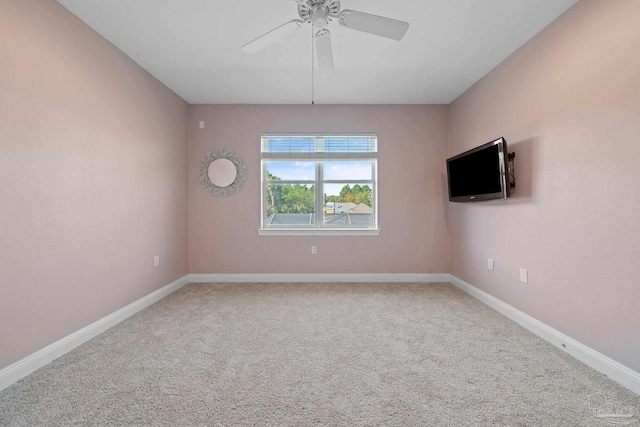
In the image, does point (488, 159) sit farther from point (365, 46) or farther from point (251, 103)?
point (251, 103)

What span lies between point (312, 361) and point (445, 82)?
128 inches

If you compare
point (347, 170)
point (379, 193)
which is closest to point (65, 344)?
point (347, 170)

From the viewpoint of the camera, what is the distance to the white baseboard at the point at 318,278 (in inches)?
153

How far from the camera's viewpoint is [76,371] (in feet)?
5.87

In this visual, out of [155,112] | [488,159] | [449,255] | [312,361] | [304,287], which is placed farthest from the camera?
[449,255]

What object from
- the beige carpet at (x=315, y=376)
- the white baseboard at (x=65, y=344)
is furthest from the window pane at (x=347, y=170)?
the white baseboard at (x=65, y=344)

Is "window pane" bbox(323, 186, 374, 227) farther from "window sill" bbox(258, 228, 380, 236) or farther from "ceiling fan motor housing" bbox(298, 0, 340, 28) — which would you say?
"ceiling fan motor housing" bbox(298, 0, 340, 28)

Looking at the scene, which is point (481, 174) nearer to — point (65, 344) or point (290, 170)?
point (290, 170)

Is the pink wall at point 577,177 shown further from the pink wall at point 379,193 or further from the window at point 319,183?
the window at point 319,183

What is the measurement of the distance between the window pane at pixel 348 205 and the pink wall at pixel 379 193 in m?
0.20

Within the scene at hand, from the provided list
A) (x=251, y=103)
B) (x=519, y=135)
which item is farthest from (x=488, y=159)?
(x=251, y=103)

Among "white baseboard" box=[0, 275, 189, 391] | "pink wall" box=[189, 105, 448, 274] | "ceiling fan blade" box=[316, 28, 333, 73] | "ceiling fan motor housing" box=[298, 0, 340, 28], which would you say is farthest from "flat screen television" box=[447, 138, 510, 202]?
"white baseboard" box=[0, 275, 189, 391]

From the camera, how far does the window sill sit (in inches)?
154

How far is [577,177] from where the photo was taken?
1.97 meters
